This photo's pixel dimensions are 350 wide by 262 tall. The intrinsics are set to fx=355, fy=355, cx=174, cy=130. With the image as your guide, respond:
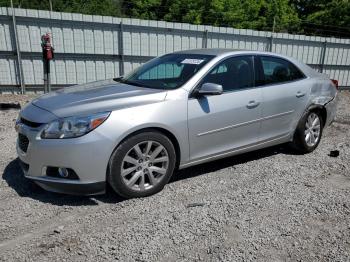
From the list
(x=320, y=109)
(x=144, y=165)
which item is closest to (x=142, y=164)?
(x=144, y=165)

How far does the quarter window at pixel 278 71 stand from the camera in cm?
475

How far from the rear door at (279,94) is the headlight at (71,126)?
2.26 m

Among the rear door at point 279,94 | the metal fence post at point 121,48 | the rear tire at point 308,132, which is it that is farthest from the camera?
the metal fence post at point 121,48

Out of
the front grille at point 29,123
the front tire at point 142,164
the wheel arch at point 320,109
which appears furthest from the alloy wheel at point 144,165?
the wheel arch at point 320,109

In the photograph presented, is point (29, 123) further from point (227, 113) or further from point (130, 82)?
point (227, 113)

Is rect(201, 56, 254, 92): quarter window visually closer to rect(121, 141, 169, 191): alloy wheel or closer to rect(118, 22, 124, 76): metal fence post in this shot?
rect(121, 141, 169, 191): alloy wheel

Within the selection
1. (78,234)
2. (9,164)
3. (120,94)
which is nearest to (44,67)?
(9,164)

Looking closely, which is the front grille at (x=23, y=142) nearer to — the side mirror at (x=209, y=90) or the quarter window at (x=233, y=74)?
the side mirror at (x=209, y=90)

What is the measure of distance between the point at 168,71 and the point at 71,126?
1673 millimetres

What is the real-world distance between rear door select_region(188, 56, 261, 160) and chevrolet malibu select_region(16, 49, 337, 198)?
0.04 ft

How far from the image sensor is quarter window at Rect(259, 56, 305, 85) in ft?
15.6

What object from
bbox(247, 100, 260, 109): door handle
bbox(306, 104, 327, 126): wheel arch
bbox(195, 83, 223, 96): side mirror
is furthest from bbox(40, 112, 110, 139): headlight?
bbox(306, 104, 327, 126): wheel arch

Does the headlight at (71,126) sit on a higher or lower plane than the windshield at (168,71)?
lower

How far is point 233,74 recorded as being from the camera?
4.43m
